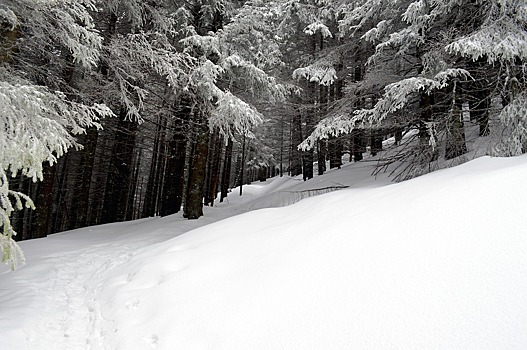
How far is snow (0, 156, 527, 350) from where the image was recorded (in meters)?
2.17

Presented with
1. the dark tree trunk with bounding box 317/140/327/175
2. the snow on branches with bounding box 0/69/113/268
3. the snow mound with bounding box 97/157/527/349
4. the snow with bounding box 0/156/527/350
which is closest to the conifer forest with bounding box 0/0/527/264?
the snow on branches with bounding box 0/69/113/268

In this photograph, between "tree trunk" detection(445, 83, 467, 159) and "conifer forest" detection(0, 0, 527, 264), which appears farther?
"tree trunk" detection(445, 83, 467, 159)

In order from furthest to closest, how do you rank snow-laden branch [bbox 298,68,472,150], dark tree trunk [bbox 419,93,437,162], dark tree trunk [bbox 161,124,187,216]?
1. dark tree trunk [bbox 161,124,187,216]
2. dark tree trunk [bbox 419,93,437,162]
3. snow-laden branch [bbox 298,68,472,150]

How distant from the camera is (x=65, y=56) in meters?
8.83

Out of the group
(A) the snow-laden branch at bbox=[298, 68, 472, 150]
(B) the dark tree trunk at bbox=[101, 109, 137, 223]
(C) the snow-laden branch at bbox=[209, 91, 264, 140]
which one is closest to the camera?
(A) the snow-laden branch at bbox=[298, 68, 472, 150]

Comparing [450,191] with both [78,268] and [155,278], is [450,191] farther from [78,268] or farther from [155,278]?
[78,268]

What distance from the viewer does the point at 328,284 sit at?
297cm

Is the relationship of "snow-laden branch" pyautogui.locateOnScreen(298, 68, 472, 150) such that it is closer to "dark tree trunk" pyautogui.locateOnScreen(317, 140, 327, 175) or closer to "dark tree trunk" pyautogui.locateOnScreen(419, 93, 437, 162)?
"dark tree trunk" pyautogui.locateOnScreen(419, 93, 437, 162)

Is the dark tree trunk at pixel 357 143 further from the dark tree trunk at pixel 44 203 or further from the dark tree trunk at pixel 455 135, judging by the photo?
the dark tree trunk at pixel 44 203

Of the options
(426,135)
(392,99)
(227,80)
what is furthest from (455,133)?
(227,80)

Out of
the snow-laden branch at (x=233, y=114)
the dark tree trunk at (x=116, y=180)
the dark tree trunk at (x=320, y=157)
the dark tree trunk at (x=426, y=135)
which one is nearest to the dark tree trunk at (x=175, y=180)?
the dark tree trunk at (x=116, y=180)

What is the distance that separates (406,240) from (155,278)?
131 inches

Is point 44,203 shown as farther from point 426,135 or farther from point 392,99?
point 426,135

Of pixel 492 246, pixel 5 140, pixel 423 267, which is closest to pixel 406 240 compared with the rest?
pixel 423 267
